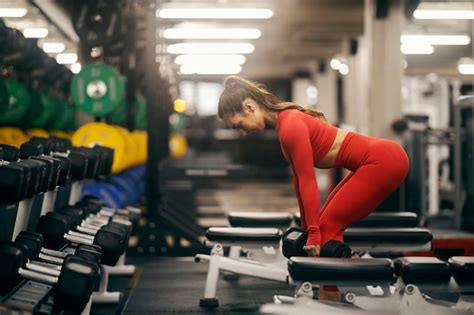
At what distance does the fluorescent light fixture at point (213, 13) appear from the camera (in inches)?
288

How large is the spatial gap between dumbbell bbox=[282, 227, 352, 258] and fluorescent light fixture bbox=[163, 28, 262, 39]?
19.9 feet

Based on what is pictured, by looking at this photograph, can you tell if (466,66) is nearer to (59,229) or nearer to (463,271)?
(463,271)

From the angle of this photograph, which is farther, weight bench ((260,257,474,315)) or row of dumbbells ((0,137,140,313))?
weight bench ((260,257,474,315))

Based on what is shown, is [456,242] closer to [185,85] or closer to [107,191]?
[107,191]

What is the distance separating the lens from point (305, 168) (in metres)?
2.51

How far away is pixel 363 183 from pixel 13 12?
493 centimetres

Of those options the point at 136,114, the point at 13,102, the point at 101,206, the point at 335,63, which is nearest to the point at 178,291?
the point at 101,206

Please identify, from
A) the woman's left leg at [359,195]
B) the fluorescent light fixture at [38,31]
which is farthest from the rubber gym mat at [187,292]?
the fluorescent light fixture at [38,31]

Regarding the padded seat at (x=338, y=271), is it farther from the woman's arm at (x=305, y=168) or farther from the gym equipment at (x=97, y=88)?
the gym equipment at (x=97, y=88)

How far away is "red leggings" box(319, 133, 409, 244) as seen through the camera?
103 inches

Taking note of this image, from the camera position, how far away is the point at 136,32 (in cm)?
564

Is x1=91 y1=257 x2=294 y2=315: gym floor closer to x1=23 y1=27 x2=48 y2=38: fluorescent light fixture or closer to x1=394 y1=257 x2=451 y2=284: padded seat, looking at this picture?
x1=394 y1=257 x2=451 y2=284: padded seat

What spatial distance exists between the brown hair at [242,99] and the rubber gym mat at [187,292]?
0.97 m

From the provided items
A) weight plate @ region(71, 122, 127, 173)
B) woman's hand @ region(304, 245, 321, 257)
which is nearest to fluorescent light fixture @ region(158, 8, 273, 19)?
weight plate @ region(71, 122, 127, 173)
